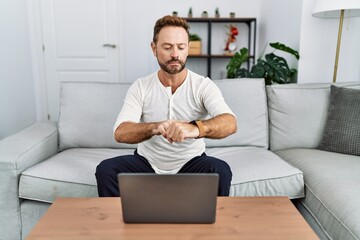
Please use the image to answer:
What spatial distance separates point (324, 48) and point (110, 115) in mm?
1670

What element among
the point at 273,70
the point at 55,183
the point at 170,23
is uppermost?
the point at 170,23

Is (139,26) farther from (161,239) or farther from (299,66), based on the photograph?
(161,239)

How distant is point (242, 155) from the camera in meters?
1.82

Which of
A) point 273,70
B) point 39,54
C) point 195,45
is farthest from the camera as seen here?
point 39,54

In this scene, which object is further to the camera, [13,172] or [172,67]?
[13,172]

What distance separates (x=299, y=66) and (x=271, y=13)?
1055 millimetres

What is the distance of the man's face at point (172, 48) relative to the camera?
4.48 feet

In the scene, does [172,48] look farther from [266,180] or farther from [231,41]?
[231,41]

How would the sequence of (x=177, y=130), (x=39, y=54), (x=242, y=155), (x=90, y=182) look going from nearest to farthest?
(x=177, y=130)
(x=90, y=182)
(x=242, y=155)
(x=39, y=54)

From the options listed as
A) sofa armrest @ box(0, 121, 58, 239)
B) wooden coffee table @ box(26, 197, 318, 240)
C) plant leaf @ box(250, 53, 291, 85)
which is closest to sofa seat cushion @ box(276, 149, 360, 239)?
wooden coffee table @ box(26, 197, 318, 240)

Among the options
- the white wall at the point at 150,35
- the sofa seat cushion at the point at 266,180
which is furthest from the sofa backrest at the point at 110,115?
the white wall at the point at 150,35

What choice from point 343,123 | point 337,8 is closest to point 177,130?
point 343,123

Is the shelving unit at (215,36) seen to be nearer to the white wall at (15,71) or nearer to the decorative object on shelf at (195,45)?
the decorative object on shelf at (195,45)

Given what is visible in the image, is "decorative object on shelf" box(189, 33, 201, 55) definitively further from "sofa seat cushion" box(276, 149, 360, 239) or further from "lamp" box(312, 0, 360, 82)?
"sofa seat cushion" box(276, 149, 360, 239)
